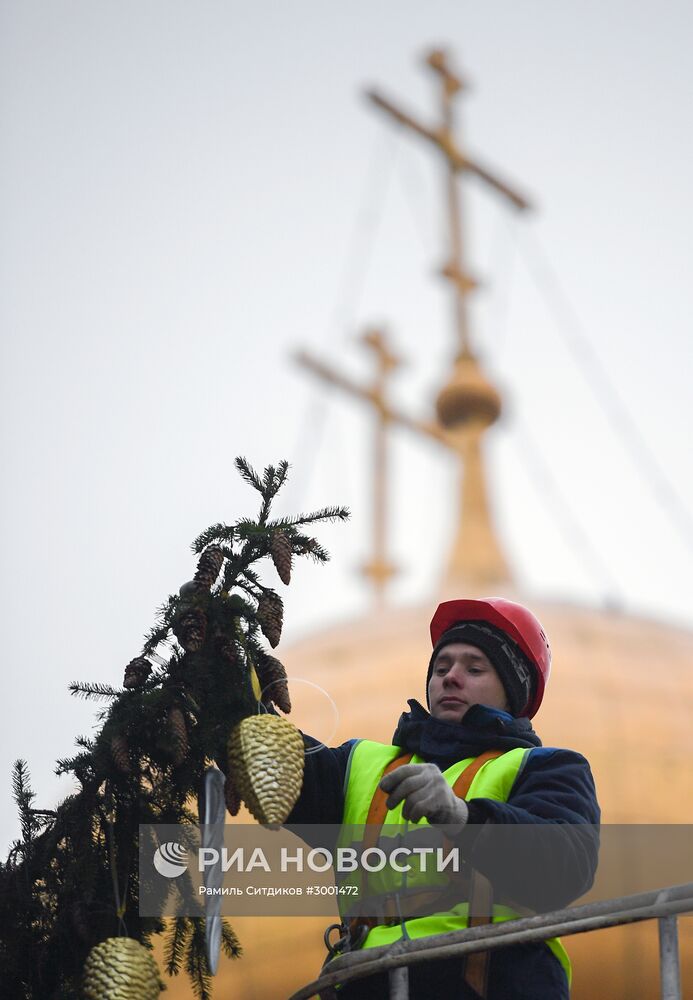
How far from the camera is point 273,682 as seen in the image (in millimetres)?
4594

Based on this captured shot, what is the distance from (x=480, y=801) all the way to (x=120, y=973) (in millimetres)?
924

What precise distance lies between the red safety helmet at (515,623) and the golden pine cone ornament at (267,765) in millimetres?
896

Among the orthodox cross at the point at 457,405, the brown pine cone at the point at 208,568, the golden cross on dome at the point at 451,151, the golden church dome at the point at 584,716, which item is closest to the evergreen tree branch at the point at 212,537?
the brown pine cone at the point at 208,568

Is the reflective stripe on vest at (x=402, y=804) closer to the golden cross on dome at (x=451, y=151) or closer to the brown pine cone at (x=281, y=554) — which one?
the brown pine cone at (x=281, y=554)

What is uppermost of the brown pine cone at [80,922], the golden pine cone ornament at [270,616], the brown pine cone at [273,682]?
the golden pine cone ornament at [270,616]

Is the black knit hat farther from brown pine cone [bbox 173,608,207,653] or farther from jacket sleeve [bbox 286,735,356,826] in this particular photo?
brown pine cone [bbox 173,608,207,653]

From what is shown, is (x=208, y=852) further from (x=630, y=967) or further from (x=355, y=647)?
(x=355, y=647)

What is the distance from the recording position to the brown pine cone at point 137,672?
456cm

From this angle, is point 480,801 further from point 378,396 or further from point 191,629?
point 378,396

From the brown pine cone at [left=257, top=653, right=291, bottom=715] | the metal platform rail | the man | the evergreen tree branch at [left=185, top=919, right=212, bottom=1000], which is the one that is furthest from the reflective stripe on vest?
the evergreen tree branch at [left=185, top=919, right=212, bottom=1000]

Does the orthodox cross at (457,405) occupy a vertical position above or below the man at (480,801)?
above

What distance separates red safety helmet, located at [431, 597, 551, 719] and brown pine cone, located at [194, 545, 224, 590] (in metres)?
0.88

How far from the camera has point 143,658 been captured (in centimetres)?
463

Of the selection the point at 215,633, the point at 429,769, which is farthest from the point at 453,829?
the point at 215,633
